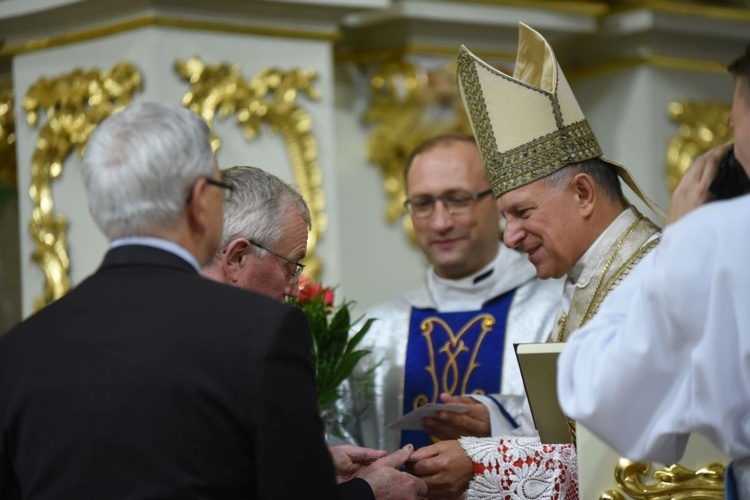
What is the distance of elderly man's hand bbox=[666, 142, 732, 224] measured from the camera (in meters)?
2.76

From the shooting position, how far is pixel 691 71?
25.0 feet

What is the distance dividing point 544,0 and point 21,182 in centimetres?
293

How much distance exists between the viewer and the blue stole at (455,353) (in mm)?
4996

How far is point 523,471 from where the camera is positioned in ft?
11.8

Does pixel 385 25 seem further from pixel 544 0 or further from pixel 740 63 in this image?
pixel 740 63

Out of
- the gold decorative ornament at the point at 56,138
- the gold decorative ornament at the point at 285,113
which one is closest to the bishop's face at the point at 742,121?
the gold decorative ornament at the point at 285,113

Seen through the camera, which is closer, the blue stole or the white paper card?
the white paper card

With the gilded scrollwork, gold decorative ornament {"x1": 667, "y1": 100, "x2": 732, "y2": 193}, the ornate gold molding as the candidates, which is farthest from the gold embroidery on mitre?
gold decorative ornament {"x1": 667, "y1": 100, "x2": 732, "y2": 193}

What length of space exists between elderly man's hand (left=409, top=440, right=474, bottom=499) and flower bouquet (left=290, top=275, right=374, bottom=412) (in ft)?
2.36

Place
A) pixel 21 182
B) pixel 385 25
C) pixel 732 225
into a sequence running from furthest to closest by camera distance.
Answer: pixel 385 25 → pixel 21 182 → pixel 732 225

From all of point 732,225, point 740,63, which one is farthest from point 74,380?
point 740,63

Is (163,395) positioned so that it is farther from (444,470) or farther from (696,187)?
(444,470)

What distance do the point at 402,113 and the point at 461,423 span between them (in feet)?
10.5

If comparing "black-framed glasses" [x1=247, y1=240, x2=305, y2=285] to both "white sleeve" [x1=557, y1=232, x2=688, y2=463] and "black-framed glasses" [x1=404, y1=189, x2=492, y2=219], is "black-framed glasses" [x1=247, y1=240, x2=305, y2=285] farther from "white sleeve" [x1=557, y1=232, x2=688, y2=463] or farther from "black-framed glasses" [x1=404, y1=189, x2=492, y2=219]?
"black-framed glasses" [x1=404, y1=189, x2=492, y2=219]
